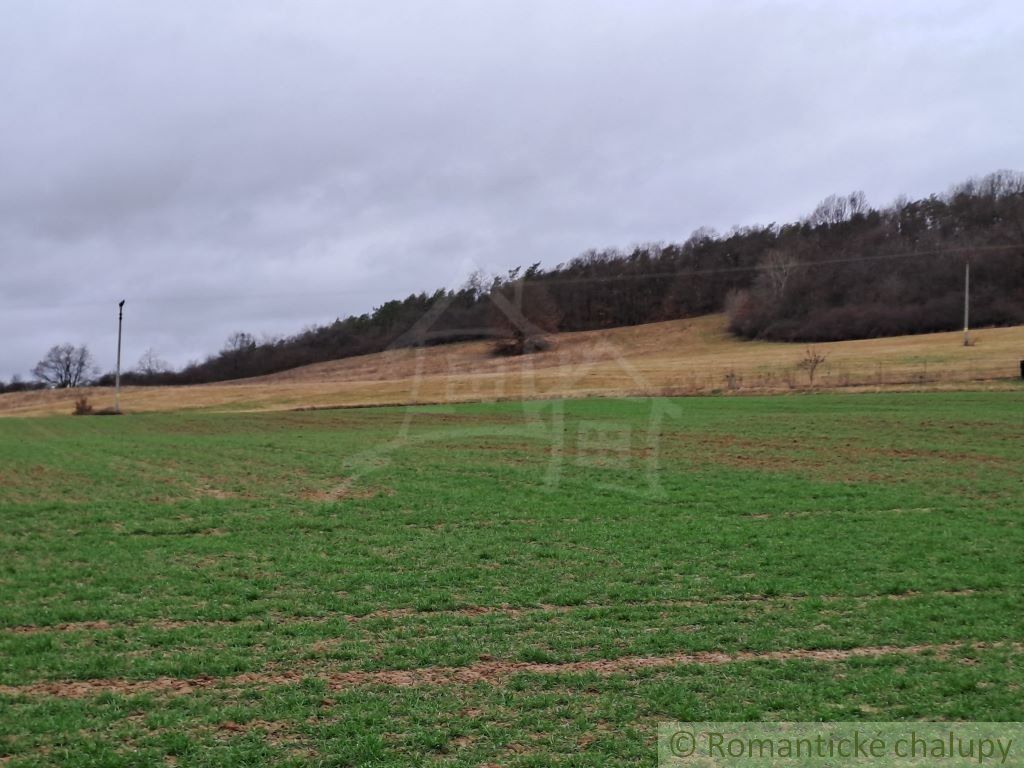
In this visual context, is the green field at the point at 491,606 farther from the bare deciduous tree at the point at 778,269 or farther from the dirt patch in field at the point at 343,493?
the bare deciduous tree at the point at 778,269


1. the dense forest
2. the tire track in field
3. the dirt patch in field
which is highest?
the dense forest

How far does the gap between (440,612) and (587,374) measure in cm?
5595

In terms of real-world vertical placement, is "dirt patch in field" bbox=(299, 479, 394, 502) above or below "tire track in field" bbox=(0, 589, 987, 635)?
above

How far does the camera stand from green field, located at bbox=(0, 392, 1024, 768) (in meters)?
6.29

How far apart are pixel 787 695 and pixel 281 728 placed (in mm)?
4190

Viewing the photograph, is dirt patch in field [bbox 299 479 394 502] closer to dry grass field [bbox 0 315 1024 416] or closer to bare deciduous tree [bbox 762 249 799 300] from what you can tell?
dry grass field [bbox 0 315 1024 416]

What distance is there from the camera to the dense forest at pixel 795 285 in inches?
3351

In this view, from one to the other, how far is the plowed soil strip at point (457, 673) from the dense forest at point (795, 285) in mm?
54528

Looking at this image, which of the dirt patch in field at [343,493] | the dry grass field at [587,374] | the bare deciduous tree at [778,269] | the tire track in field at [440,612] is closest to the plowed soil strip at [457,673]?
the tire track in field at [440,612]

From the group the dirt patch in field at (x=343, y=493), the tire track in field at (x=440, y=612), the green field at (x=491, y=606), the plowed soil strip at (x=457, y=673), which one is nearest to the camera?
the green field at (x=491, y=606)

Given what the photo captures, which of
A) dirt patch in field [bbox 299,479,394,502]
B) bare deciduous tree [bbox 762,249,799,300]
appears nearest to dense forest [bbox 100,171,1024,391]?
bare deciduous tree [bbox 762,249,799,300]

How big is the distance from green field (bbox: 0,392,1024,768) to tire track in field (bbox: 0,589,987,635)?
6 centimetres

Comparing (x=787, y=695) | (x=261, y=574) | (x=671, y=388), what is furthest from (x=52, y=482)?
(x=671, y=388)

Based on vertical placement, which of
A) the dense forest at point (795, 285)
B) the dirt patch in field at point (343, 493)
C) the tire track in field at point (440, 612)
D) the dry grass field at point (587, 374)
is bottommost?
the tire track in field at point (440, 612)
